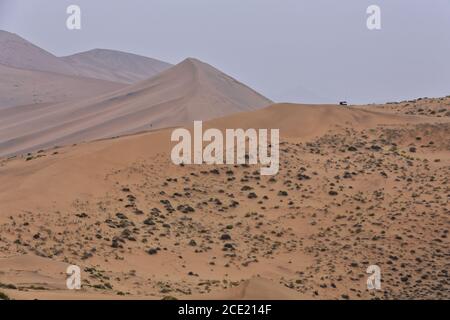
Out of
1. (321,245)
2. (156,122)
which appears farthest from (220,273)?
(156,122)

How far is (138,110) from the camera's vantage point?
67750mm

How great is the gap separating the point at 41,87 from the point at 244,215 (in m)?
86.6

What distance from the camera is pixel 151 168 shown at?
2688cm

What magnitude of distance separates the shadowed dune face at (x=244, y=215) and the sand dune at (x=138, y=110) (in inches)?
→ 1221

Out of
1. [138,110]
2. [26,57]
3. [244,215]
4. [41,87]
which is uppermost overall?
[26,57]

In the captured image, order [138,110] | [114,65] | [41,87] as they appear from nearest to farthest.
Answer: [138,110] < [41,87] < [114,65]

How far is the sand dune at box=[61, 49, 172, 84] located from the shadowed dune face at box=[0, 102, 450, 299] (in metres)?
125

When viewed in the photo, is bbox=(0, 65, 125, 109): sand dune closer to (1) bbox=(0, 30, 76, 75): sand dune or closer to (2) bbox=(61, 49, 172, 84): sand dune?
(1) bbox=(0, 30, 76, 75): sand dune

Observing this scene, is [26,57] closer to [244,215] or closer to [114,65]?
[114,65]

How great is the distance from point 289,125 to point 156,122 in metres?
29.9

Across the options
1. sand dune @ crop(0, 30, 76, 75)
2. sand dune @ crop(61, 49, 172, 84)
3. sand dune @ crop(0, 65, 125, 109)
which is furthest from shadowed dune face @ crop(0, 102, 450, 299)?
sand dune @ crop(61, 49, 172, 84)

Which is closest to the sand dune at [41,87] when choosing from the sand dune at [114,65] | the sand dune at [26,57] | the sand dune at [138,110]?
the sand dune at [138,110]

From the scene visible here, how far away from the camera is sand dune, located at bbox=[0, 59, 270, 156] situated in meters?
61.8

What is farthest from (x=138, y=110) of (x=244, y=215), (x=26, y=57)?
(x=26, y=57)
